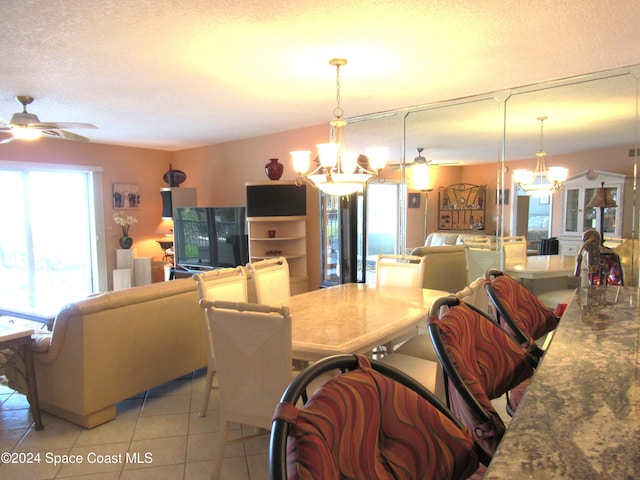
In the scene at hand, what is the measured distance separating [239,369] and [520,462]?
59.1 inches

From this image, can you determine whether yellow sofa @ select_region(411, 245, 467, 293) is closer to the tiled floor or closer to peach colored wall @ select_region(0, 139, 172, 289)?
the tiled floor

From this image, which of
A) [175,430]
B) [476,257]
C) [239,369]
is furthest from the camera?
[476,257]

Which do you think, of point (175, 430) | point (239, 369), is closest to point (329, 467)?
point (239, 369)

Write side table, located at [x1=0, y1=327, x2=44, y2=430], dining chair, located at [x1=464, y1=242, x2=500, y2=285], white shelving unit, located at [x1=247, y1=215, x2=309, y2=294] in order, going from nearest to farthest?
side table, located at [x1=0, y1=327, x2=44, y2=430], dining chair, located at [x1=464, y1=242, x2=500, y2=285], white shelving unit, located at [x1=247, y1=215, x2=309, y2=294]

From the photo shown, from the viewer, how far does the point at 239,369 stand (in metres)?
1.99

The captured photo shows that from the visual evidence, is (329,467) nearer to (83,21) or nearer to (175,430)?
(175,430)

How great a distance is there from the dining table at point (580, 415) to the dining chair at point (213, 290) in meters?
1.96

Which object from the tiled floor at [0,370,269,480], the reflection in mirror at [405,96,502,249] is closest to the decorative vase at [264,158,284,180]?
the reflection in mirror at [405,96,502,249]

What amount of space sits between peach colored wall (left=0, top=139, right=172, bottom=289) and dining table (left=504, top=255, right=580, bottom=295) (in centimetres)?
554

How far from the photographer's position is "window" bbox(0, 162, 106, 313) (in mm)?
5855

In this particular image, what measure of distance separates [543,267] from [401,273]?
141 cm

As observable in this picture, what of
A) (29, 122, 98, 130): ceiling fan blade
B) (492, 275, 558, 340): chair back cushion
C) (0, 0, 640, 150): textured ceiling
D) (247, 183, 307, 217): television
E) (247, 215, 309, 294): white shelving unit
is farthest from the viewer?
(247, 215, 309, 294): white shelving unit

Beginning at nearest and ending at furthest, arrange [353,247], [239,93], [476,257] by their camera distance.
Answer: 1. [239,93]
2. [476,257]
3. [353,247]

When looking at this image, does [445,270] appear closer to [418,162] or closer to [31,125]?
[418,162]
